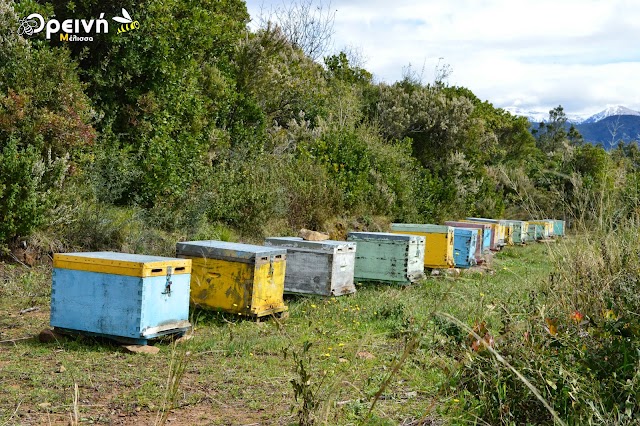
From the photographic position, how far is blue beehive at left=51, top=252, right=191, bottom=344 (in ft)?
20.0

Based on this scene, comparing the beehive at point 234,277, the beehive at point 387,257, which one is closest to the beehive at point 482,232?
the beehive at point 387,257

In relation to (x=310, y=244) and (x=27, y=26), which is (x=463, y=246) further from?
(x=27, y=26)

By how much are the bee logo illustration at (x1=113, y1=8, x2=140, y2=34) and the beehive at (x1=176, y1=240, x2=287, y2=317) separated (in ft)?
16.3

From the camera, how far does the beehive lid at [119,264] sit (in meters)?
6.07

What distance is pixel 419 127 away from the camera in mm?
23672

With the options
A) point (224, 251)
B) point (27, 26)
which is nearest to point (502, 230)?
point (224, 251)

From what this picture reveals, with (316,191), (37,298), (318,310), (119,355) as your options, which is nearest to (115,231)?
(37,298)

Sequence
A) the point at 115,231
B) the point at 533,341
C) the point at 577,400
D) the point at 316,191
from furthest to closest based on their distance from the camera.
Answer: the point at 316,191 → the point at 115,231 → the point at 533,341 → the point at 577,400

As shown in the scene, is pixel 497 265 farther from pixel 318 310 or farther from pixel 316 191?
pixel 318 310

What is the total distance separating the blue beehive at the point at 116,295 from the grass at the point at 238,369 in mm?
204

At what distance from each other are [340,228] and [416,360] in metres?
9.00

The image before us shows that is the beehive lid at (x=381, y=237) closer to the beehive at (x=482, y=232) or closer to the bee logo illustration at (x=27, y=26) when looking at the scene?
the beehive at (x=482, y=232)

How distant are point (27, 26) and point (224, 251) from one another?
5.30 metres

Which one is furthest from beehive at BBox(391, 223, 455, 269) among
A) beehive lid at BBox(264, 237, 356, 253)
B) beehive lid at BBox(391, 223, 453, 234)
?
A: beehive lid at BBox(264, 237, 356, 253)
